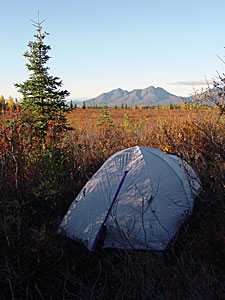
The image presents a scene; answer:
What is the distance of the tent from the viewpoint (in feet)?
17.1

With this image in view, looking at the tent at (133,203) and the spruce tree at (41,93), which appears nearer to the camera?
the tent at (133,203)

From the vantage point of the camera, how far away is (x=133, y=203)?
5.39 metres

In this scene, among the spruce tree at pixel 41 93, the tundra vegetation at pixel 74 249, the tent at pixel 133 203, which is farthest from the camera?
the spruce tree at pixel 41 93

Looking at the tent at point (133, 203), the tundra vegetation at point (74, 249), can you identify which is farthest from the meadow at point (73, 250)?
the tent at point (133, 203)

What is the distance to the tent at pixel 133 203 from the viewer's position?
521 cm

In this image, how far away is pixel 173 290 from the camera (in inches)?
140

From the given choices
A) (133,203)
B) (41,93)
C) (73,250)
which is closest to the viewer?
(73,250)

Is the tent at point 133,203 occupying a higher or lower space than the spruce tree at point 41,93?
lower

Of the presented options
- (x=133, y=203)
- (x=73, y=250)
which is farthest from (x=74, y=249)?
(x=133, y=203)

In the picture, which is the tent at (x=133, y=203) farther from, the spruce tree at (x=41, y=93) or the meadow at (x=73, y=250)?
the spruce tree at (x=41, y=93)

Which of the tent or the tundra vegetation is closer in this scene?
the tundra vegetation

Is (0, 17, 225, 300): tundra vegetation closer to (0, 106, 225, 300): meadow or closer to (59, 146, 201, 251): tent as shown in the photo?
(0, 106, 225, 300): meadow

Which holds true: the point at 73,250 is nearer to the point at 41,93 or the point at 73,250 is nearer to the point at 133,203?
the point at 133,203

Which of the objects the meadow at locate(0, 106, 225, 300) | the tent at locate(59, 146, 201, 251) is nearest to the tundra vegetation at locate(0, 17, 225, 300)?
the meadow at locate(0, 106, 225, 300)
